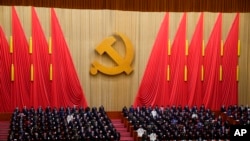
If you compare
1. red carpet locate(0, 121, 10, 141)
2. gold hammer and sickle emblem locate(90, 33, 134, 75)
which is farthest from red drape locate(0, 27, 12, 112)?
gold hammer and sickle emblem locate(90, 33, 134, 75)

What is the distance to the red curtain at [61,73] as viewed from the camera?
1111 cm

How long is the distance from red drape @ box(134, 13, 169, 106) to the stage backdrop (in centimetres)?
12

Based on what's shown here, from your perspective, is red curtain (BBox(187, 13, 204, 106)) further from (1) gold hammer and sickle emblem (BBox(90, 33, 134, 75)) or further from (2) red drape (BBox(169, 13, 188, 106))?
(1) gold hammer and sickle emblem (BBox(90, 33, 134, 75))

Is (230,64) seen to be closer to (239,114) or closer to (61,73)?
(239,114)

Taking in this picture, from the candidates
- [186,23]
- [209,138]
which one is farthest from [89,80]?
[209,138]

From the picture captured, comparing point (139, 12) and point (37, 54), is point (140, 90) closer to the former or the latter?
point (139, 12)

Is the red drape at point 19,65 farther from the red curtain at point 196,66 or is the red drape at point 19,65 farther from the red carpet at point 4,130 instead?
the red curtain at point 196,66

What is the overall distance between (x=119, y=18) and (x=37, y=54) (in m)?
2.24

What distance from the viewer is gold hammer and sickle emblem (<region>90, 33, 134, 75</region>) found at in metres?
11.3

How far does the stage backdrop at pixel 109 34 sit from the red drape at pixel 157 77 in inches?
4.6

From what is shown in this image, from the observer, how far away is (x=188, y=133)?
28.9ft

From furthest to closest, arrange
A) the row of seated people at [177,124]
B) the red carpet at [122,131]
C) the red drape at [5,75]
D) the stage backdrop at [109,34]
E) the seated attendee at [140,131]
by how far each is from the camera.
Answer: the stage backdrop at [109,34], the red drape at [5,75], the red carpet at [122,131], the seated attendee at [140,131], the row of seated people at [177,124]

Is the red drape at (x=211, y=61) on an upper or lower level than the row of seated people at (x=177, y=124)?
upper

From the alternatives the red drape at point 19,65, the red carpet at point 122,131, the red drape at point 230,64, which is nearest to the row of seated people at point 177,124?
the red carpet at point 122,131
